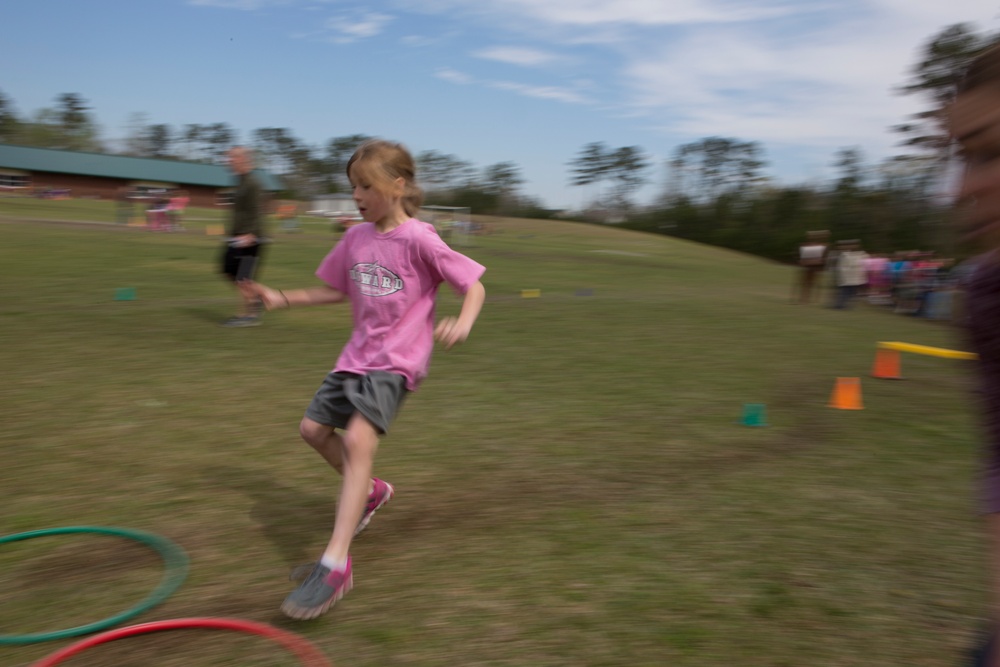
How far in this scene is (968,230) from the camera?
62.2 inches

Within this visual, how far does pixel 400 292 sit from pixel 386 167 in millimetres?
556

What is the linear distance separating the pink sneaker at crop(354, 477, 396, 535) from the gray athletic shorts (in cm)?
61

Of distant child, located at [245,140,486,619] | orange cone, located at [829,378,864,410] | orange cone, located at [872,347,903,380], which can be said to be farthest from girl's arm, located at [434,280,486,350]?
orange cone, located at [872,347,903,380]

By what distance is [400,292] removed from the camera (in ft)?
12.0

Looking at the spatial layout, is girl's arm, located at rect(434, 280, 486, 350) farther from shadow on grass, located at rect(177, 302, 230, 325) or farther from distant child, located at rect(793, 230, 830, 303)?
distant child, located at rect(793, 230, 830, 303)

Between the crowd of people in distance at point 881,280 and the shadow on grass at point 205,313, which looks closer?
the shadow on grass at point 205,313

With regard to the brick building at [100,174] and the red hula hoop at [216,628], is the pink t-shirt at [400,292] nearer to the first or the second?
the red hula hoop at [216,628]

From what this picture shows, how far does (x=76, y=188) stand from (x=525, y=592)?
74.3m

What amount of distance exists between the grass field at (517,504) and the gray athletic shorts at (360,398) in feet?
2.35

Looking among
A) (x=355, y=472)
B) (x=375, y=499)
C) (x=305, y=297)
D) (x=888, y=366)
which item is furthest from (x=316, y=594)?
(x=888, y=366)

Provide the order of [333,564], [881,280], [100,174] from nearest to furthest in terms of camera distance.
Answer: [333,564] < [881,280] < [100,174]

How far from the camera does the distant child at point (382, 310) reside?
3.52 meters

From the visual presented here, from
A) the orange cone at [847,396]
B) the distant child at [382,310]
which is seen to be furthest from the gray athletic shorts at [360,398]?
the orange cone at [847,396]

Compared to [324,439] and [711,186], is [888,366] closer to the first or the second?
[324,439]
